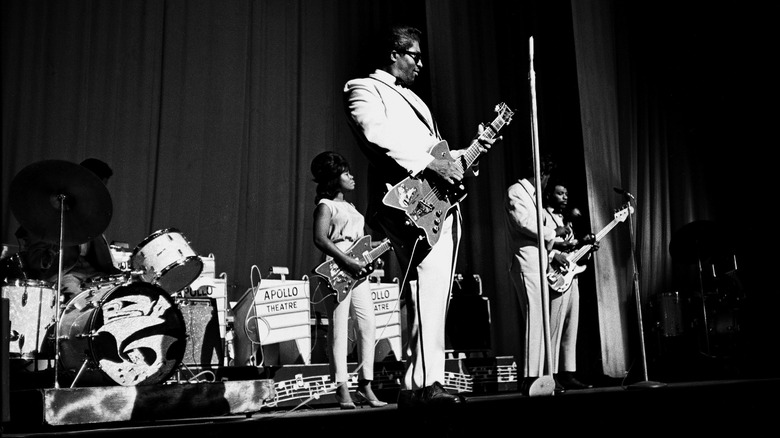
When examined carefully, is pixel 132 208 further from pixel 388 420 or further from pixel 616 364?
pixel 388 420

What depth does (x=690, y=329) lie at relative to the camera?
687 cm

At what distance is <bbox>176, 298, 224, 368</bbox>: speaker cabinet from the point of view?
17.2 ft

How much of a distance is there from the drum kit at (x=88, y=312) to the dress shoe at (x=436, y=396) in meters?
1.77

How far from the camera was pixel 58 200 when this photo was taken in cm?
375

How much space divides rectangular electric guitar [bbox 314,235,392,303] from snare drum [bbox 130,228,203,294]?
0.90 meters

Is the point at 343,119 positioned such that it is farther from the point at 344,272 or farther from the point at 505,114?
the point at 505,114

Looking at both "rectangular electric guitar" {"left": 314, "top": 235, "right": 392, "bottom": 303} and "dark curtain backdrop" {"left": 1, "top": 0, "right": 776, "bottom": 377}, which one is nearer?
"rectangular electric guitar" {"left": 314, "top": 235, "right": 392, "bottom": 303}

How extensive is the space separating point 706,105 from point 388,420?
6.12 meters

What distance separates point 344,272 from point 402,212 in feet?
5.24

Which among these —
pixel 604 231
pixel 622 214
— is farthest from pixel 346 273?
pixel 622 214

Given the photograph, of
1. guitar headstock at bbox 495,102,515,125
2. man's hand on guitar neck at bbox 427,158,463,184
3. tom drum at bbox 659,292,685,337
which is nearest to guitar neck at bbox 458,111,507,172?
man's hand on guitar neck at bbox 427,158,463,184

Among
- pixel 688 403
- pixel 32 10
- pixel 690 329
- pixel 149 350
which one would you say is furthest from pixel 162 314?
pixel 690 329

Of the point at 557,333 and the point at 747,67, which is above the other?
the point at 747,67

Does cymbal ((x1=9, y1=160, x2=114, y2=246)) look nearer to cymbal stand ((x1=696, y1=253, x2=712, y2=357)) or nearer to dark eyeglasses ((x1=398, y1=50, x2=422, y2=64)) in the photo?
dark eyeglasses ((x1=398, y1=50, x2=422, y2=64))
